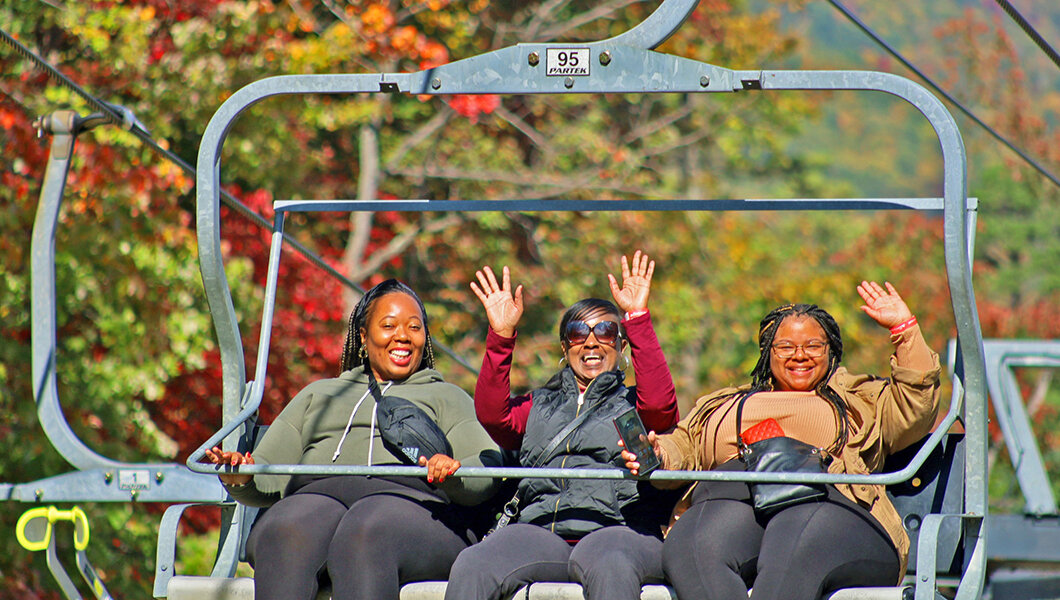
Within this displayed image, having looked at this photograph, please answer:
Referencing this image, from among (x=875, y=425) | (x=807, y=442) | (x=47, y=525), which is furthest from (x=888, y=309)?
(x=47, y=525)

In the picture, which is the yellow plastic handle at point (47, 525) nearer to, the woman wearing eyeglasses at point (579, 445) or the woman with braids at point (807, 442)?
the woman wearing eyeglasses at point (579, 445)

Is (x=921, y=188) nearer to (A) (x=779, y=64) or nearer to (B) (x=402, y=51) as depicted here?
(A) (x=779, y=64)

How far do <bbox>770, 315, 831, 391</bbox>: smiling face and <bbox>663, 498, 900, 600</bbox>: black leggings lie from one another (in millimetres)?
516

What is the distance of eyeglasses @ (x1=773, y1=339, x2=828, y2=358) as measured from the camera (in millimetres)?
3949

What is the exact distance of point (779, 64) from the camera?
1469 centimetres

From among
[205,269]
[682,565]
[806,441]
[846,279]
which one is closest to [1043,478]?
[806,441]

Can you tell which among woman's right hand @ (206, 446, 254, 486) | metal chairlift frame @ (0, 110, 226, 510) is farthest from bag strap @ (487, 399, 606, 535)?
metal chairlift frame @ (0, 110, 226, 510)

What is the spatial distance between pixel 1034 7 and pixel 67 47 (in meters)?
91.1

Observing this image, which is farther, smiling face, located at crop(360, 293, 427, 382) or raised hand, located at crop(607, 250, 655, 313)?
smiling face, located at crop(360, 293, 427, 382)

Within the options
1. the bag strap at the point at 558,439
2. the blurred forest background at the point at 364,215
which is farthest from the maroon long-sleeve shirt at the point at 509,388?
the blurred forest background at the point at 364,215

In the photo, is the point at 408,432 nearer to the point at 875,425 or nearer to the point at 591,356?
the point at 591,356

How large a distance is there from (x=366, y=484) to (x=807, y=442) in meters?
1.24

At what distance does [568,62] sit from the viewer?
3527 mm

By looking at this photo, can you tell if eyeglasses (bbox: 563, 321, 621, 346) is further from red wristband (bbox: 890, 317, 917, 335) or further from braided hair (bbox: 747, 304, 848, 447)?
red wristband (bbox: 890, 317, 917, 335)
